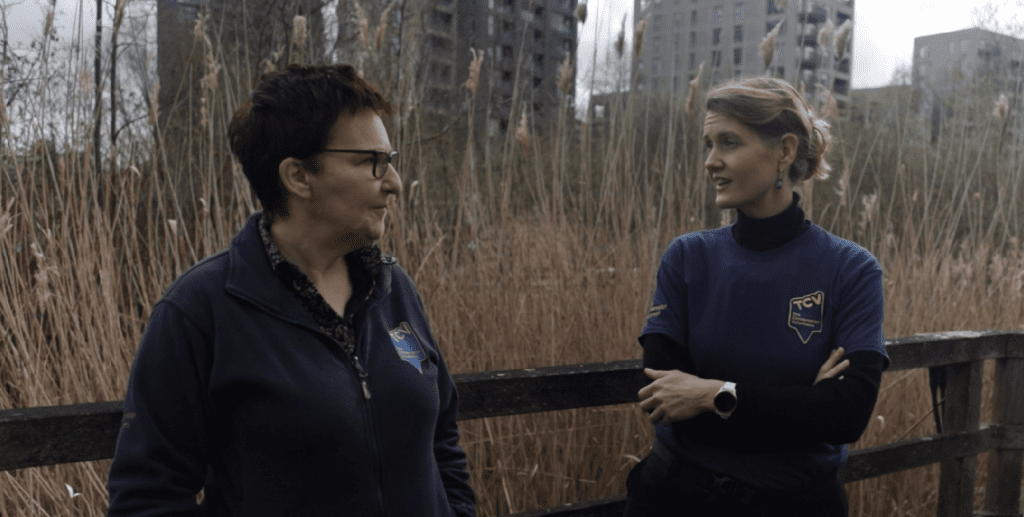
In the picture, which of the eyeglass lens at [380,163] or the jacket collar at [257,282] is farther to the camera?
the eyeglass lens at [380,163]

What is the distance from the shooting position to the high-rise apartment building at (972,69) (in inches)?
315

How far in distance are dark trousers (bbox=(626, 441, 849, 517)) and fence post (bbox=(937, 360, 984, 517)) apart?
1542 millimetres

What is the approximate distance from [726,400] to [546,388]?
1.81ft

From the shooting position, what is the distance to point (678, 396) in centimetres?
154

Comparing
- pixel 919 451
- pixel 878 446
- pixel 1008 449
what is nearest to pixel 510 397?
pixel 878 446

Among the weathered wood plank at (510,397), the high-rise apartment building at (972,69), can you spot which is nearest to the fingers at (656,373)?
the weathered wood plank at (510,397)

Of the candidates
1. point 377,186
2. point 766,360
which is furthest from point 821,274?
point 377,186

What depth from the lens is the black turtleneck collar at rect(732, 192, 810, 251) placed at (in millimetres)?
1626

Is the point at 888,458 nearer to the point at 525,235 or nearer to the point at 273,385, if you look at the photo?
the point at 525,235

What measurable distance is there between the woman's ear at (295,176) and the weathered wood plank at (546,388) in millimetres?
766

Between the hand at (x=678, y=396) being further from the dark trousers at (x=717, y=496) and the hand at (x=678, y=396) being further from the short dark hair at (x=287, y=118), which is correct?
the short dark hair at (x=287, y=118)

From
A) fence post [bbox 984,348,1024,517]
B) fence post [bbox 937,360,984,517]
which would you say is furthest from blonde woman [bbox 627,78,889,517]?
fence post [bbox 984,348,1024,517]

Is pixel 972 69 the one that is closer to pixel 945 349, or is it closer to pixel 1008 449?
pixel 1008 449

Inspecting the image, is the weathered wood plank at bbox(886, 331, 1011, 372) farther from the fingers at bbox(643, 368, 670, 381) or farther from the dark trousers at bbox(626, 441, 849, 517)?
the fingers at bbox(643, 368, 670, 381)
